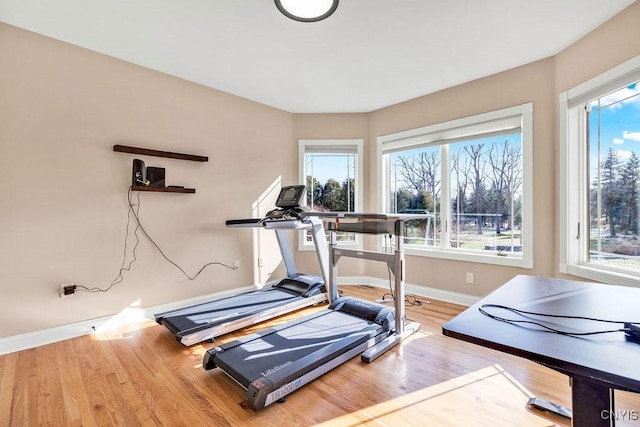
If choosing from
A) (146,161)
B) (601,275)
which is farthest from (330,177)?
(601,275)

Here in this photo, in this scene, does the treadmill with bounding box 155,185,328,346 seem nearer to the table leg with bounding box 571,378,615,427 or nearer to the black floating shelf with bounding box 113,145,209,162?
the black floating shelf with bounding box 113,145,209,162

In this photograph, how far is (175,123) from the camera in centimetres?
326

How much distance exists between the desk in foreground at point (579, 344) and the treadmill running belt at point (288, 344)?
1.31 m

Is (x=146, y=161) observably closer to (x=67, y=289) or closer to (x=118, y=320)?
(x=67, y=289)

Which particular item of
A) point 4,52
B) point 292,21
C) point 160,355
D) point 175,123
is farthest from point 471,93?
point 4,52

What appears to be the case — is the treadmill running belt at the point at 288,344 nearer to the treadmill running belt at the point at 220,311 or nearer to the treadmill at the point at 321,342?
the treadmill at the point at 321,342

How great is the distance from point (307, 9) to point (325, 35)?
0.37 metres

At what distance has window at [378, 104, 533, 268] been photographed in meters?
3.10

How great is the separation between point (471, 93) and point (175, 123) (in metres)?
3.29

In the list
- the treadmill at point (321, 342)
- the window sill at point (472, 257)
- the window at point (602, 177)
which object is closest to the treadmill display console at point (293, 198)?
the treadmill at point (321, 342)

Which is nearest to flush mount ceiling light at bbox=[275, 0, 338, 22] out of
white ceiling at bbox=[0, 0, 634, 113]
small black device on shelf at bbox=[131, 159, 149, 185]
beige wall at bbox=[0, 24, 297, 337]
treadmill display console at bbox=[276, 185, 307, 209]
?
white ceiling at bbox=[0, 0, 634, 113]

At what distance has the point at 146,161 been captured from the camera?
304 centimetres

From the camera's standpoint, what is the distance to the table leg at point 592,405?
0.74 m

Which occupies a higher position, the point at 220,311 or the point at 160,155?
the point at 160,155
